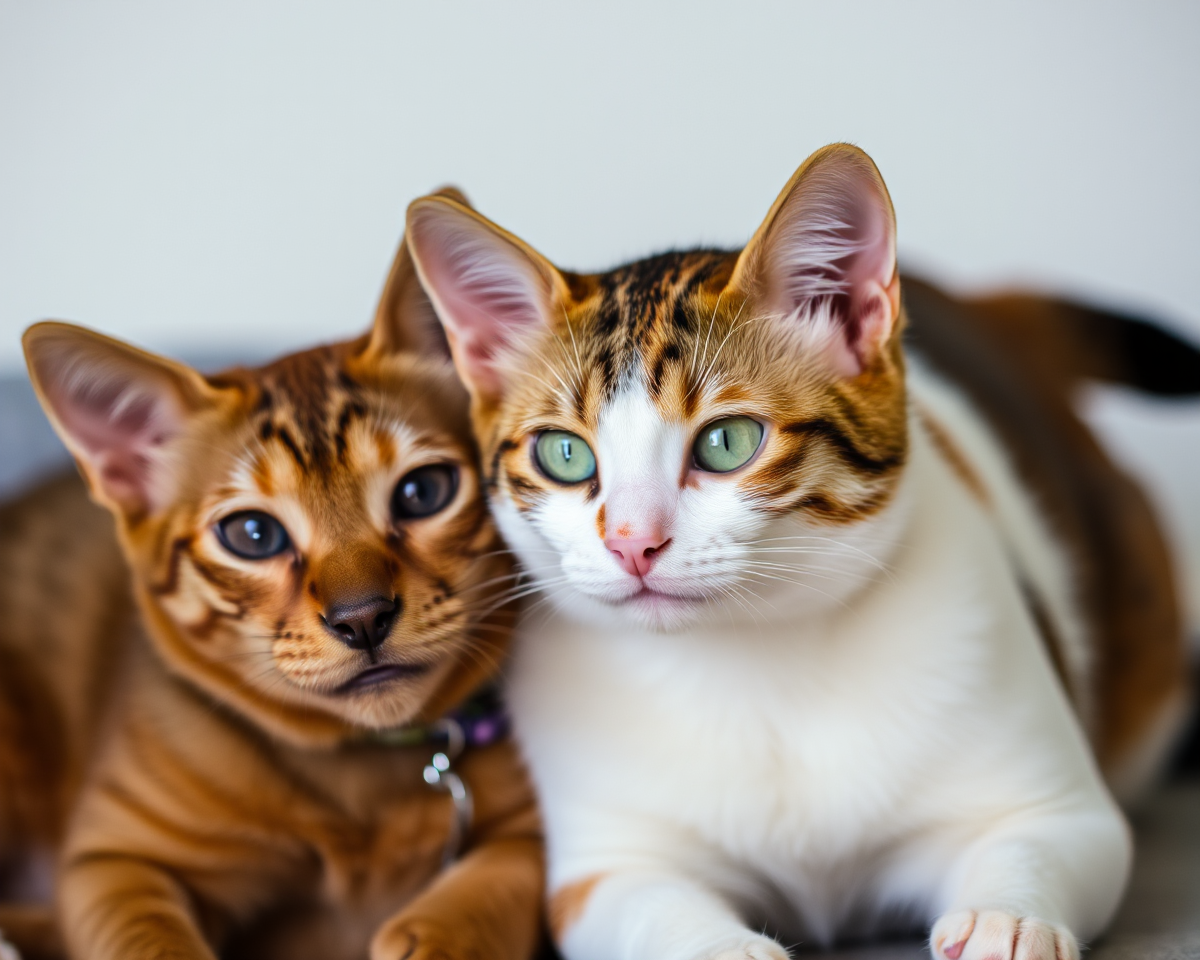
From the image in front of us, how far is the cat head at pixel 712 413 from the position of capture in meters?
1.04

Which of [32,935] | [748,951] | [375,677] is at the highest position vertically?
[375,677]

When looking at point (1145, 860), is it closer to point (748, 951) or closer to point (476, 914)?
point (748, 951)

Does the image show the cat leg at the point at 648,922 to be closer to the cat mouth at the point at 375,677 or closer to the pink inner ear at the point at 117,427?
the cat mouth at the point at 375,677

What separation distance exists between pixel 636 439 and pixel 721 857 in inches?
18.8

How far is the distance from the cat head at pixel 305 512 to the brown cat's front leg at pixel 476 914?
190 mm

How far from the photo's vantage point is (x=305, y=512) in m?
1.23

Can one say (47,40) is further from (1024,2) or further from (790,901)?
(790,901)

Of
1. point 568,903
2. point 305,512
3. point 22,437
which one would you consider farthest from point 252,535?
point 22,437

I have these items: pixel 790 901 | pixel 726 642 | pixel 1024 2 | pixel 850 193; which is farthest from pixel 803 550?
pixel 1024 2

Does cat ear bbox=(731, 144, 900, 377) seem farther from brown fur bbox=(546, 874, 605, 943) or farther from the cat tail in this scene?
the cat tail

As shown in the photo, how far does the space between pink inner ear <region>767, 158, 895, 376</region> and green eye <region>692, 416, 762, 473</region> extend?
127mm

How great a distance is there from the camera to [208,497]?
1287mm

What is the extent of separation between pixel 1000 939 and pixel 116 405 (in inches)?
43.5

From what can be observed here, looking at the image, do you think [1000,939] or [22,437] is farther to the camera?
[22,437]
